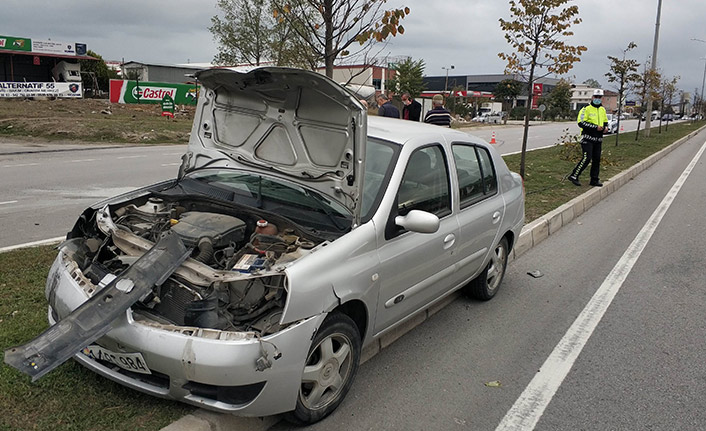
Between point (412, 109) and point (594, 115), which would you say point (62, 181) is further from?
point (594, 115)

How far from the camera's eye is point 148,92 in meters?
33.5

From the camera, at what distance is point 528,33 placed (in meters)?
12.3

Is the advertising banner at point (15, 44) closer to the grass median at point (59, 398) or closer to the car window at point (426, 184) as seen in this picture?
the grass median at point (59, 398)

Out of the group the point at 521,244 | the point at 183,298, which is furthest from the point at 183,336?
the point at 521,244

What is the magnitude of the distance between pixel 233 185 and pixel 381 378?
66.4 inches

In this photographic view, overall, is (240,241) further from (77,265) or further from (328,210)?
(77,265)

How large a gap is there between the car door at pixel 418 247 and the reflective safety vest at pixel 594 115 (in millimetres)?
9077

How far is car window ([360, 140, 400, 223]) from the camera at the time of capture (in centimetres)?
368

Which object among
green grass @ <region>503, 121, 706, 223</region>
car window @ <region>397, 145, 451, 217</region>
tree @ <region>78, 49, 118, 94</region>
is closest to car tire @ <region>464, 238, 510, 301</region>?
car window @ <region>397, 145, 451, 217</region>

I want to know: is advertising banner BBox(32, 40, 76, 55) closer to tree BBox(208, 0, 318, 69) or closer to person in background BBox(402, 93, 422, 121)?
tree BBox(208, 0, 318, 69)

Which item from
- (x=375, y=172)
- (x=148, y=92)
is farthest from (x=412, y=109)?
(x=148, y=92)

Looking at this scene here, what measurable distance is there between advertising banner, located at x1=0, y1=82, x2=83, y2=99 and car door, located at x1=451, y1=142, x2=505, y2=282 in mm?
31179

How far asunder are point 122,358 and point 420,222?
1.82m

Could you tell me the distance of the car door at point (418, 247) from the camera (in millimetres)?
3664
